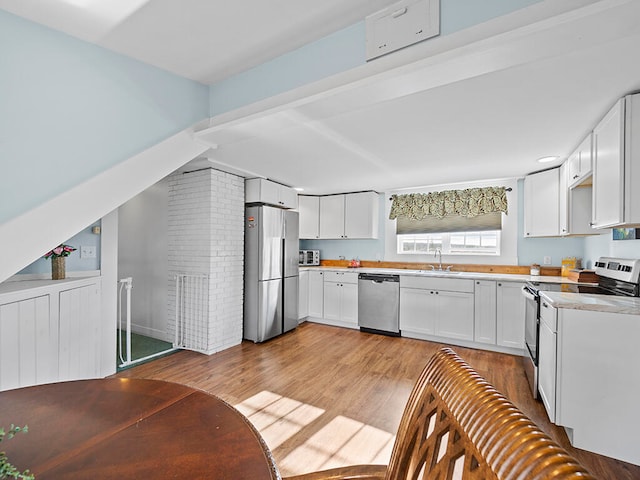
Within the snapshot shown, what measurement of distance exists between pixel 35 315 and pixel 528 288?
4007 mm

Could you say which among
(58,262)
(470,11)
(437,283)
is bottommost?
(437,283)

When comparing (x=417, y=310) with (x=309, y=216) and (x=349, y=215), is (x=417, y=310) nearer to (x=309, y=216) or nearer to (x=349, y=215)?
(x=349, y=215)

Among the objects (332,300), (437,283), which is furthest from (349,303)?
(437,283)

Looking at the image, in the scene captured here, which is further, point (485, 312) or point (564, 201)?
point (485, 312)

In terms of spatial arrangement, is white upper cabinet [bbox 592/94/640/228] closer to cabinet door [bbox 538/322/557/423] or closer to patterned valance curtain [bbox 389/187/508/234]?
cabinet door [bbox 538/322/557/423]

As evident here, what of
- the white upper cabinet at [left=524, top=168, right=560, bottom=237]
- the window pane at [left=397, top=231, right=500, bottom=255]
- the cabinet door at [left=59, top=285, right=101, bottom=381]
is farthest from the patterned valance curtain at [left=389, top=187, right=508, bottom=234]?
the cabinet door at [left=59, top=285, right=101, bottom=381]

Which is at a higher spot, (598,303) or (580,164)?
(580,164)

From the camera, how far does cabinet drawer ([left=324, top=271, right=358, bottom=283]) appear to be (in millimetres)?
4700

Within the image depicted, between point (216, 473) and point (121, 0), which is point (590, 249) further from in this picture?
point (121, 0)

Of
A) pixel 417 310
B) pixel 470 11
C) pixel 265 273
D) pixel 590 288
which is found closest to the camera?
pixel 470 11

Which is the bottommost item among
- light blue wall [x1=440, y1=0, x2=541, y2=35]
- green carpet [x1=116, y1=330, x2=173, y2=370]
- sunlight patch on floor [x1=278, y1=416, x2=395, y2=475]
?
green carpet [x1=116, y1=330, x2=173, y2=370]

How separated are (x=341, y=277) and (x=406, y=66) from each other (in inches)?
144

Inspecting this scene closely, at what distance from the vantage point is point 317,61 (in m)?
1.72

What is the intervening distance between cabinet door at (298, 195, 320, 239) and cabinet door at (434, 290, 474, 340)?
7.68 ft
